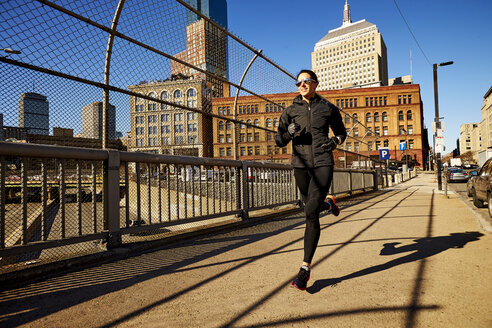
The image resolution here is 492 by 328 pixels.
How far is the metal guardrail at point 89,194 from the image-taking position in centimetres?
270

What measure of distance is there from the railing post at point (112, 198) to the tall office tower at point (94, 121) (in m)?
0.41

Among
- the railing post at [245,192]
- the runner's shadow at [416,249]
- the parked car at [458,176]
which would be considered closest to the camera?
the runner's shadow at [416,249]

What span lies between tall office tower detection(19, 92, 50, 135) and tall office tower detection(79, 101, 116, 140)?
374mm

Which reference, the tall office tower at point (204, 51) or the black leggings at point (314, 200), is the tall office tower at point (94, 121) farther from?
the black leggings at point (314, 200)

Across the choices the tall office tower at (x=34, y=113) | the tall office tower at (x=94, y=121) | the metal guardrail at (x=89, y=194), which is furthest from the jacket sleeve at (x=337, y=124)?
the tall office tower at (x=34, y=113)

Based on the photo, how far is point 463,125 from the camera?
17162cm

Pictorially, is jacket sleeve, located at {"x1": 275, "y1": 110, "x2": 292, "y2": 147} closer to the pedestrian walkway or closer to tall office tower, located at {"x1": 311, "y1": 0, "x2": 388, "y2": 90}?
the pedestrian walkway

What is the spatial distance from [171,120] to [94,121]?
50.8 inches

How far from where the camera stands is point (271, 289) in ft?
7.72

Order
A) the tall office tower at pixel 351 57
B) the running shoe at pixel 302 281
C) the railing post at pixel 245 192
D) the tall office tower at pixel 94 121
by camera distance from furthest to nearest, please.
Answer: the tall office tower at pixel 351 57 → the railing post at pixel 245 192 → the tall office tower at pixel 94 121 → the running shoe at pixel 302 281

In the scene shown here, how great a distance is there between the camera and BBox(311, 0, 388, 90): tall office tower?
144m

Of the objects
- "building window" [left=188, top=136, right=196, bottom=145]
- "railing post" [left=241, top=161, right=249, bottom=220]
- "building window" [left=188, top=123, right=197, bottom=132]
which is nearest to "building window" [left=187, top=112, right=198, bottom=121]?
"building window" [left=188, top=123, right=197, bottom=132]

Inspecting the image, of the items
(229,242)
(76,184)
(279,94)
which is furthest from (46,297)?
(279,94)

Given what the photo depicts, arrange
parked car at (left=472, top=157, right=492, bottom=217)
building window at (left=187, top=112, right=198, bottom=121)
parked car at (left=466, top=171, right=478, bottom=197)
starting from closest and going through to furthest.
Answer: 1. building window at (left=187, top=112, right=198, bottom=121)
2. parked car at (left=472, top=157, right=492, bottom=217)
3. parked car at (left=466, top=171, right=478, bottom=197)
